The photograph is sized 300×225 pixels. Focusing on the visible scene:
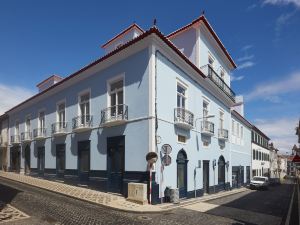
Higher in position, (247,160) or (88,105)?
(88,105)

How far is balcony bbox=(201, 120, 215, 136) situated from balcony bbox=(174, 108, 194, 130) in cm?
236

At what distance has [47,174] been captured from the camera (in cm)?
2275

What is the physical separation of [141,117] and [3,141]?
87.1ft

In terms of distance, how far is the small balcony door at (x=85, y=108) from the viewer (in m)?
18.4

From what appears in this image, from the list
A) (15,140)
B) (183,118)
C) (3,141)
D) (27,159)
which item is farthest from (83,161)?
(3,141)

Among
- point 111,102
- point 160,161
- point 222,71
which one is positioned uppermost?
point 222,71

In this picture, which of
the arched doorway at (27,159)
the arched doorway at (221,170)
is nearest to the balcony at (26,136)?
the arched doorway at (27,159)

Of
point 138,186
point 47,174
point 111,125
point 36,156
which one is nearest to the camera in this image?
point 138,186

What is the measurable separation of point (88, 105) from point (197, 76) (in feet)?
25.9

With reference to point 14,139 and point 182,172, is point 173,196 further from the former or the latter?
point 14,139

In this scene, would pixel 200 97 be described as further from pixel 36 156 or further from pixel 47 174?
pixel 36 156

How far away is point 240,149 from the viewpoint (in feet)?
102

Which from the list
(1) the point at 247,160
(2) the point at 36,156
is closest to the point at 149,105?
(2) the point at 36,156

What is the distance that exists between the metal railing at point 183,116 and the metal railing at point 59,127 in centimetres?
937
